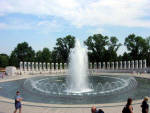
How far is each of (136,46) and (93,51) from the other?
18114 mm

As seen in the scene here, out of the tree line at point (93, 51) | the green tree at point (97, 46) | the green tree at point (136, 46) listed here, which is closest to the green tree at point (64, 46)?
the tree line at point (93, 51)

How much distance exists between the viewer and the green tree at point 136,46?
8231 centimetres

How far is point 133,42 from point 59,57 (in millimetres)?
34358

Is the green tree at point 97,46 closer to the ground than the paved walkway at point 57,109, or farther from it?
farther from it

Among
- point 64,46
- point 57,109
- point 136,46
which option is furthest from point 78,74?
point 64,46

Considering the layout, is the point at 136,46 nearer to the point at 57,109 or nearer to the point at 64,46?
the point at 64,46

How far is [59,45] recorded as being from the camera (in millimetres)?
98125

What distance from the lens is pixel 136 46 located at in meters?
83.3

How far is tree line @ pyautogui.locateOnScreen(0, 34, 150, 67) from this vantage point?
8338cm

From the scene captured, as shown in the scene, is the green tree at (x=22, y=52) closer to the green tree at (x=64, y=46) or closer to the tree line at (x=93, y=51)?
the tree line at (x=93, y=51)

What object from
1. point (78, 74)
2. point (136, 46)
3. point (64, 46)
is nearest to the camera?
point (78, 74)

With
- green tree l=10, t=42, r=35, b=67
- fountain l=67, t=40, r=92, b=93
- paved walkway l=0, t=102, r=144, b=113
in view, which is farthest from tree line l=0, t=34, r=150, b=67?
paved walkway l=0, t=102, r=144, b=113

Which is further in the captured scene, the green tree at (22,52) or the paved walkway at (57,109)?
the green tree at (22,52)

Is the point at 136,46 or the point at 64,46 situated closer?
the point at 136,46
